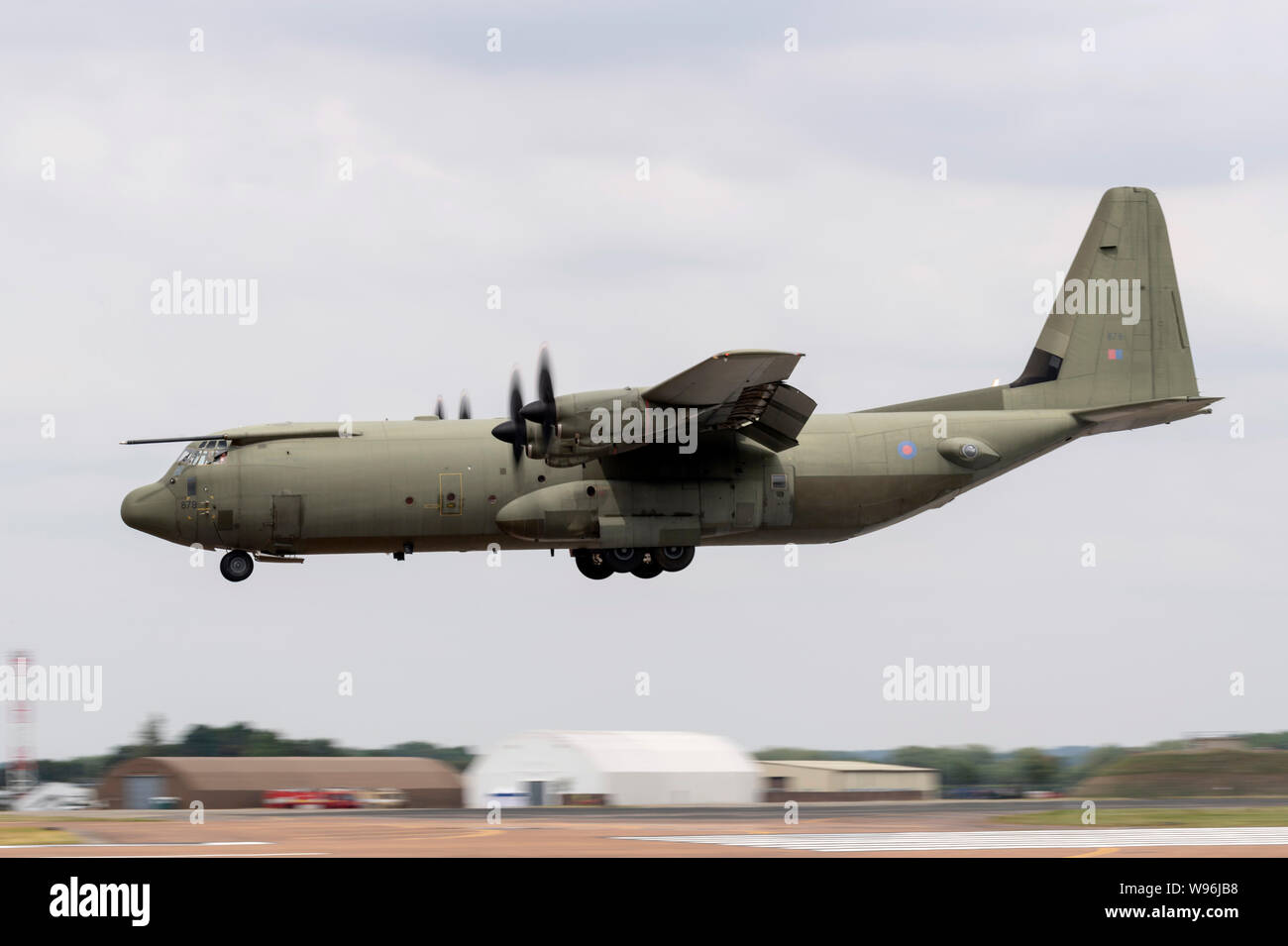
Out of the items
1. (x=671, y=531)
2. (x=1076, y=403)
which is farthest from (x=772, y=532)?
(x=1076, y=403)

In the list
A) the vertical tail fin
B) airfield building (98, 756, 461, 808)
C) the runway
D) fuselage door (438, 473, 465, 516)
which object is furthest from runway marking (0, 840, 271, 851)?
the vertical tail fin

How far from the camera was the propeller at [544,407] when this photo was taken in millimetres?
34688

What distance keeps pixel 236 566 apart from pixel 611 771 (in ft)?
54.2

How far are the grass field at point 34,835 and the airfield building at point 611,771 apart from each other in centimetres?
1451

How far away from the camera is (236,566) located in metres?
36.9

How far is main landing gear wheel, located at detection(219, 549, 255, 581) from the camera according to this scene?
3684 centimetres

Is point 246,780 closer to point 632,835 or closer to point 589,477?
point 589,477

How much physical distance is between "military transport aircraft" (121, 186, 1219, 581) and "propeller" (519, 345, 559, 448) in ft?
0.15

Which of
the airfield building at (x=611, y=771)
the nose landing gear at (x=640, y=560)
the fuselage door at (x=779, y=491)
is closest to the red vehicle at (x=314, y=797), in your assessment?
the airfield building at (x=611, y=771)

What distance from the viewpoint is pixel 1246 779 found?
43938mm

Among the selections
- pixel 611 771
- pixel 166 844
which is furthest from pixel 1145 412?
pixel 166 844

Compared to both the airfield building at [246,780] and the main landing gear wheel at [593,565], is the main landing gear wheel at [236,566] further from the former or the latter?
the airfield building at [246,780]

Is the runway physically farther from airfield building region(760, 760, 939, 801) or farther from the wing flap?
the wing flap
